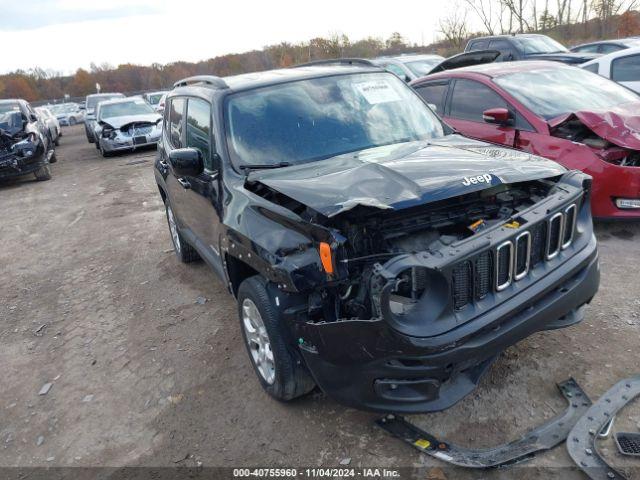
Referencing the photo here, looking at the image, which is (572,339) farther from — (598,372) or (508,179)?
(508,179)

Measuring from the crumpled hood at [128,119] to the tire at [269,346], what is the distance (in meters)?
12.6

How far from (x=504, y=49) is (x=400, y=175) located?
11.4 metres

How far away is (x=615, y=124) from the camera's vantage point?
4.79m

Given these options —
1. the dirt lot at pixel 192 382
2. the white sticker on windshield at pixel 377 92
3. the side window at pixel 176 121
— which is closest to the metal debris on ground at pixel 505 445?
the dirt lot at pixel 192 382

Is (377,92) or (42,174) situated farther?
(42,174)

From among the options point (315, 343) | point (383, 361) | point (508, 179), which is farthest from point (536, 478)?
point (508, 179)

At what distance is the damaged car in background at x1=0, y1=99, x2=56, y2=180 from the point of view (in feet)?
36.9

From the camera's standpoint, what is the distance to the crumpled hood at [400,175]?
2.69m

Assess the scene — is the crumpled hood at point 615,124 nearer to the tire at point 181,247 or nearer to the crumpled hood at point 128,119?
the tire at point 181,247

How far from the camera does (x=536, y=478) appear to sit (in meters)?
2.47

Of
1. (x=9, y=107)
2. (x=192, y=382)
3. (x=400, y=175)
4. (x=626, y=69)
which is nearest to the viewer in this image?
(x=400, y=175)

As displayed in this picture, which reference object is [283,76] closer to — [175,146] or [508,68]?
[175,146]

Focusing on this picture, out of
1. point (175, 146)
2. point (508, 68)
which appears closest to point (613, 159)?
point (508, 68)

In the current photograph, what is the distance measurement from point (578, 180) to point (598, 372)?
1150 millimetres
